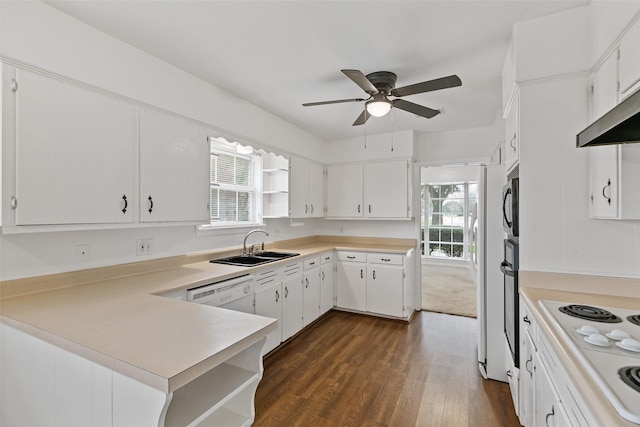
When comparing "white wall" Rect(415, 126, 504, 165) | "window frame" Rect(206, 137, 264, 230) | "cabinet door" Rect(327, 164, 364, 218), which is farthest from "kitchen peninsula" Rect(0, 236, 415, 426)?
"white wall" Rect(415, 126, 504, 165)

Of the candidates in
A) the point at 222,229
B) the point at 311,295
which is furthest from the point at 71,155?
the point at 311,295

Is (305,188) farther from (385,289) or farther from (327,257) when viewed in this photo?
(385,289)

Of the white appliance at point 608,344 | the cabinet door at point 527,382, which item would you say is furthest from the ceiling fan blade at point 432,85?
the cabinet door at point 527,382

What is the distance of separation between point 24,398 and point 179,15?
2185mm

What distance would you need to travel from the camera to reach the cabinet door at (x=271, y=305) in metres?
2.73

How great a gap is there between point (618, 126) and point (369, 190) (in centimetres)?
337

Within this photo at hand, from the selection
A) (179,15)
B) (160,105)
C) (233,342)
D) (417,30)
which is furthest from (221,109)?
(233,342)

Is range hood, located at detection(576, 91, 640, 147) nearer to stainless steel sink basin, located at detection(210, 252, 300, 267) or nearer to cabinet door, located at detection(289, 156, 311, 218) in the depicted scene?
stainless steel sink basin, located at detection(210, 252, 300, 267)

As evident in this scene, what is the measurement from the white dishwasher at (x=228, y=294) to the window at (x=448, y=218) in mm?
6222

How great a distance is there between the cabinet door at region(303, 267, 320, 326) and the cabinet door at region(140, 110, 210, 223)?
1.50m

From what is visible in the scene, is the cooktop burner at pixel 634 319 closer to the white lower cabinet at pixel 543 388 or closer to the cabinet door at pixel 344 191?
the white lower cabinet at pixel 543 388

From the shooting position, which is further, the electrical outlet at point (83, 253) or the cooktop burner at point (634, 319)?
the electrical outlet at point (83, 253)

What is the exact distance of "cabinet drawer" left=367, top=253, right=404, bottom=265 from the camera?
3807 millimetres

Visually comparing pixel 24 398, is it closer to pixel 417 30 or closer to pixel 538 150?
pixel 417 30
